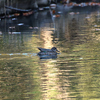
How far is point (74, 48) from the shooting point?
18406 mm

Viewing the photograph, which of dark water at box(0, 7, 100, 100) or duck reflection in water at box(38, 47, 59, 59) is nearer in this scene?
dark water at box(0, 7, 100, 100)

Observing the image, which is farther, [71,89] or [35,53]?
[35,53]

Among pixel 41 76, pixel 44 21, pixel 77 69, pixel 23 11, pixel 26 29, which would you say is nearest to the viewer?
pixel 41 76

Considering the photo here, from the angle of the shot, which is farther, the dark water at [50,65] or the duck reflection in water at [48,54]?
the duck reflection in water at [48,54]

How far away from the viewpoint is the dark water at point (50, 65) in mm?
11352

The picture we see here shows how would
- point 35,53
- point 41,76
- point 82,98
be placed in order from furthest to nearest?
point 35,53, point 41,76, point 82,98

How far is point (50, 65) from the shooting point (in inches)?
592

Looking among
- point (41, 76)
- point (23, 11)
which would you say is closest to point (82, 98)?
point (41, 76)

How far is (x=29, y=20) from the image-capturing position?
107 feet

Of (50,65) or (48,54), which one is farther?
(48,54)

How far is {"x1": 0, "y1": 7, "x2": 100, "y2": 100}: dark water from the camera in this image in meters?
11.4

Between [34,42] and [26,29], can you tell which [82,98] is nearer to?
[34,42]

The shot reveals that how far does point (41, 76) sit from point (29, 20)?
19711 mm

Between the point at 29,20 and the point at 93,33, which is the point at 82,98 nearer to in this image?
the point at 93,33
